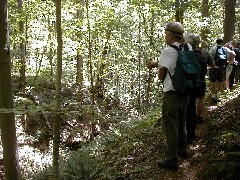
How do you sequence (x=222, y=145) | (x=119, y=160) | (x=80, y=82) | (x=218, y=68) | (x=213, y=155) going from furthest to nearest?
(x=80, y=82) → (x=218, y=68) → (x=119, y=160) → (x=222, y=145) → (x=213, y=155)

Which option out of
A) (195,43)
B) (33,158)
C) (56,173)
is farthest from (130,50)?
(56,173)

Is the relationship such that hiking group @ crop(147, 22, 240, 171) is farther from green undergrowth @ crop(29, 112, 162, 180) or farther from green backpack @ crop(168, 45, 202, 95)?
green undergrowth @ crop(29, 112, 162, 180)

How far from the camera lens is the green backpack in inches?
170

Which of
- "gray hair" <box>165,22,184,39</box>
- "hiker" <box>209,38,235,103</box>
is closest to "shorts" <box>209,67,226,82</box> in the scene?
"hiker" <box>209,38,235,103</box>

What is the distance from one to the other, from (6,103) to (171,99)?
3519mm

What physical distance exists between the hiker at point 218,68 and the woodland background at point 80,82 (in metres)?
1.26

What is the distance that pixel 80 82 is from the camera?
1953 cm

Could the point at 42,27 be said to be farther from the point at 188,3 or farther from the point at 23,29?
the point at 188,3

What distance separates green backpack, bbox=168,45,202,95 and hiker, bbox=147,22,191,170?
7 cm

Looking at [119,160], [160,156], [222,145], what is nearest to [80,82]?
[119,160]

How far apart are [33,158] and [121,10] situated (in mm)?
8327

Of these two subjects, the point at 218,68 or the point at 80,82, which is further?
the point at 80,82

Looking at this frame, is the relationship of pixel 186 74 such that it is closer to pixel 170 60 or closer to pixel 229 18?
pixel 170 60

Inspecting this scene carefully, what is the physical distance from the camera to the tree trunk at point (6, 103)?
5996mm
